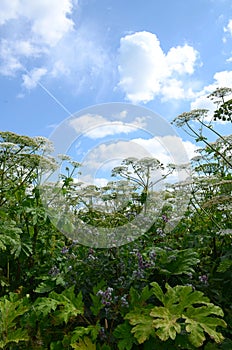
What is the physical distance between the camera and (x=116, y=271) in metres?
3.18

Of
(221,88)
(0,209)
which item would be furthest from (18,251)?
(221,88)

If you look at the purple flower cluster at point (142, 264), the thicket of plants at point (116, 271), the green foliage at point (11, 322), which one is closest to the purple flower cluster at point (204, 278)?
the thicket of plants at point (116, 271)

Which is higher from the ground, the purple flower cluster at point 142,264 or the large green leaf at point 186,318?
the purple flower cluster at point 142,264

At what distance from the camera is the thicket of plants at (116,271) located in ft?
8.27

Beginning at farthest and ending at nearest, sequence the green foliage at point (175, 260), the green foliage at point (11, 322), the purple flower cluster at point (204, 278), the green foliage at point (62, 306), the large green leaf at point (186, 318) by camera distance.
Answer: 1. the purple flower cluster at point (204, 278)
2. the green foliage at point (175, 260)
3. the green foliage at point (11, 322)
4. the green foliage at point (62, 306)
5. the large green leaf at point (186, 318)

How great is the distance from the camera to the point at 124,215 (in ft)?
12.6

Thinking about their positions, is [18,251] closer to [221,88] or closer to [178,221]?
[178,221]

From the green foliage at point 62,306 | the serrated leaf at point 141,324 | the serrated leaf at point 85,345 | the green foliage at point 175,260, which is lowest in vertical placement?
the serrated leaf at point 85,345

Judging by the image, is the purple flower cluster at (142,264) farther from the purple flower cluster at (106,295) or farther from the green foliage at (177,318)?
the green foliage at (177,318)

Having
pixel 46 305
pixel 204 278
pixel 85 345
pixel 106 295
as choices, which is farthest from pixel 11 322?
pixel 204 278

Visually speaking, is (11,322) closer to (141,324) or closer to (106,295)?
(106,295)

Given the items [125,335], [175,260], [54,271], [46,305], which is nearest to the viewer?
[125,335]

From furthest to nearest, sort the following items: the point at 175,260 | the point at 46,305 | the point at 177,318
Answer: the point at 175,260
the point at 46,305
the point at 177,318

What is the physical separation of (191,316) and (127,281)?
2.31 feet
